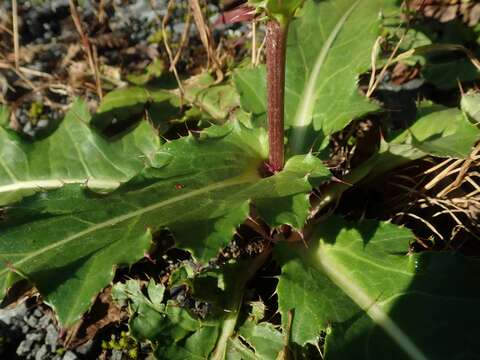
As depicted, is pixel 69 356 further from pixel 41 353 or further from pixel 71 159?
pixel 71 159

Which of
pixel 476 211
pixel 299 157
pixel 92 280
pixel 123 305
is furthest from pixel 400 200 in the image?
pixel 92 280

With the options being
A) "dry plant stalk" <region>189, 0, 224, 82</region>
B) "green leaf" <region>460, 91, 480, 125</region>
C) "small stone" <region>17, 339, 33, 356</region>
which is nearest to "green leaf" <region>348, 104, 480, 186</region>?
"green leaf" <region>460, 91, 480, 125</region>

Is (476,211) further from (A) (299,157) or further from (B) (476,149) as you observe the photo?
(A) (299,157)

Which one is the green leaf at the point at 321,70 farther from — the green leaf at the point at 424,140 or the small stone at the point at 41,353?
the small stone at the point at 41,353

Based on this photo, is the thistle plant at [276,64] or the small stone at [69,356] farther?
the small stone at [69,356]

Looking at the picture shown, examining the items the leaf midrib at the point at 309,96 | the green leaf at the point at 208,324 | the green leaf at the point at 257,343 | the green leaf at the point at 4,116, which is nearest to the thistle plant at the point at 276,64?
the leaf midrib at the point at 309,96

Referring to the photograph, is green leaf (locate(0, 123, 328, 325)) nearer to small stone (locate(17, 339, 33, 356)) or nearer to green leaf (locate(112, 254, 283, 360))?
A: green leaf (locate(112, 254, 283, 360))
